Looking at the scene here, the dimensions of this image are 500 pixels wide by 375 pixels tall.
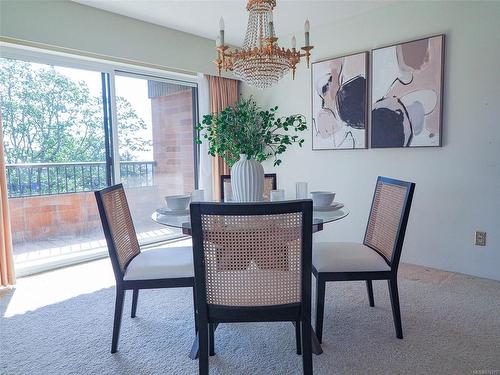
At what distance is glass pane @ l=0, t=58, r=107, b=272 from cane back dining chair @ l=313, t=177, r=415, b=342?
2683mm

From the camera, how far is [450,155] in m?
2.92

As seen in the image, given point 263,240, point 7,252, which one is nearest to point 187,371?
point 263,240

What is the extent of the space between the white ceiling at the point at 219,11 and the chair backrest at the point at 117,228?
1.92m

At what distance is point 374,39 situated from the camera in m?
3.26

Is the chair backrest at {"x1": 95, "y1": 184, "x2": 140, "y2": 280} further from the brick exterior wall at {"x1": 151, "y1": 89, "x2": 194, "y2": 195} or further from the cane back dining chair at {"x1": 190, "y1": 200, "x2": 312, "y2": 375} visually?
the brick exterior wall at {"x1": 151, "y1": 89, "x2": 194, "y2": 195}

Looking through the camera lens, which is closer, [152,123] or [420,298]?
[420,298]

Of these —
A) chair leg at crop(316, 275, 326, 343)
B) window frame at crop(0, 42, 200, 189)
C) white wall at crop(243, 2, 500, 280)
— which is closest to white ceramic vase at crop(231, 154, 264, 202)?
chair leg at crop(316, 275, 326, 343)

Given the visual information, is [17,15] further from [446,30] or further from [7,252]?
[446,30]

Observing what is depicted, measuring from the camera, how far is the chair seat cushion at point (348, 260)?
190 cm

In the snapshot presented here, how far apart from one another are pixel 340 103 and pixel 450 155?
3.83ft

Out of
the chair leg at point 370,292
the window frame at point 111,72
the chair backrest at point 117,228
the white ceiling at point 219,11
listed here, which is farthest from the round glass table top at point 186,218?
the white ceiling at point 219,11

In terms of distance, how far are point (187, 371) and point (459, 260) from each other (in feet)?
8.25

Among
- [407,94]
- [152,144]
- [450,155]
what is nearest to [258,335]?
[450,155]

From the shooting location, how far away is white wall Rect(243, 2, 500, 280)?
2.70 m
